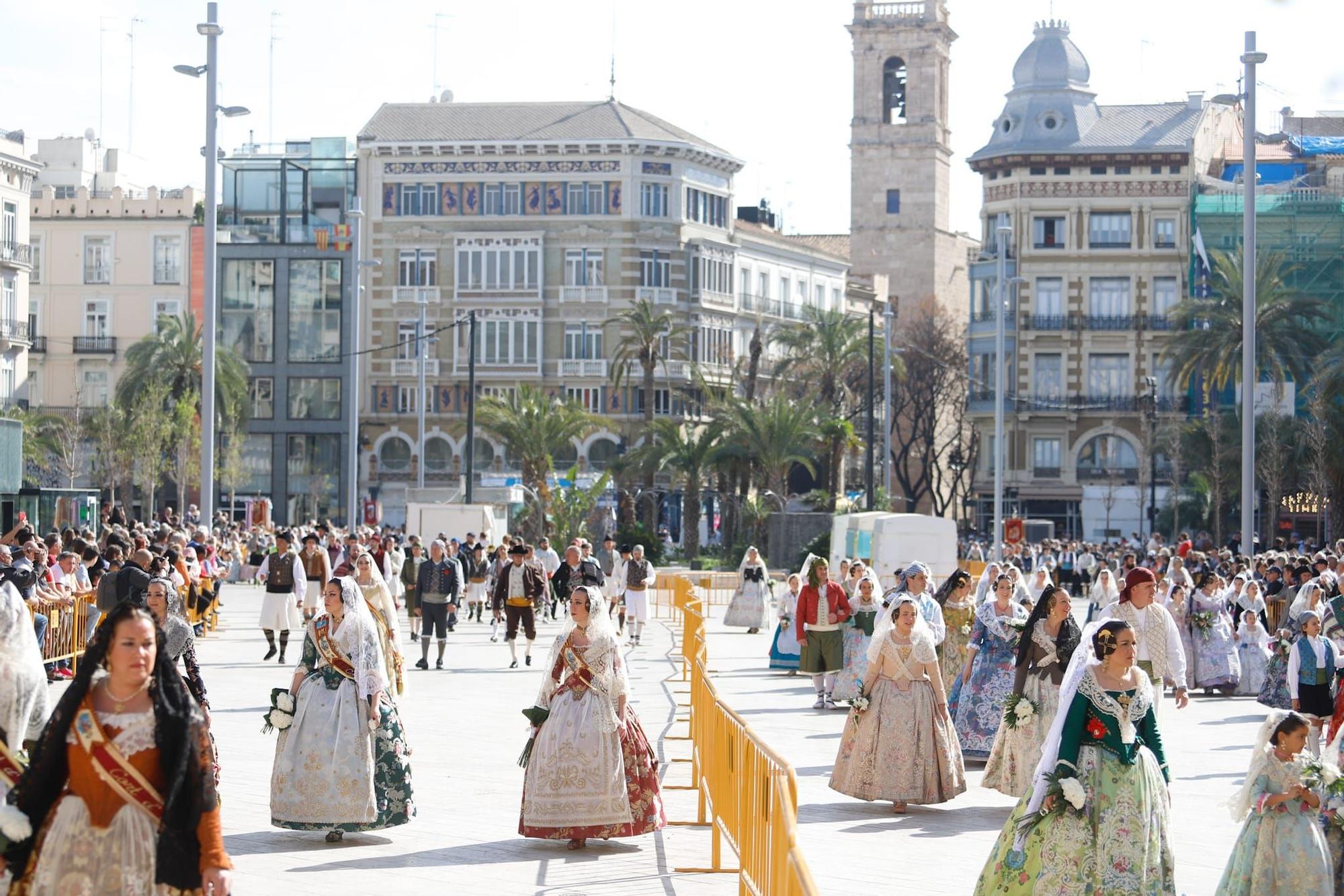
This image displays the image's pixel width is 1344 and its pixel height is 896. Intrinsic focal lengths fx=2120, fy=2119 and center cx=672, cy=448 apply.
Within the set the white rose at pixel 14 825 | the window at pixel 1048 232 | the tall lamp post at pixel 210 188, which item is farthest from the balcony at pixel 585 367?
the white rose at pixel 14 825

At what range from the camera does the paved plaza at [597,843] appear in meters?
11.4

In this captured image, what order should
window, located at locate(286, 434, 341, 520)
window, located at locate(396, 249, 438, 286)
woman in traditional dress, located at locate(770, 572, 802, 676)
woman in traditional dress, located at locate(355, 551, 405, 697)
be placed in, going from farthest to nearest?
window, located at locate(396, 249, 438, 286) → window, located at locate(286, 434, 341, 520) → woman in traditional dress, located at locate(770, 572, 802, 676) → woman in traditional dress, located at locate(355, 551, 405, 697)

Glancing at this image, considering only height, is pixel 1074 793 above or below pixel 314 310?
below

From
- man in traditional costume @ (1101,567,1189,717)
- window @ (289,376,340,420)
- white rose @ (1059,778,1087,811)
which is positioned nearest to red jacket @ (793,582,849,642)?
man in traditional costume @ (1101,567,1189,717)

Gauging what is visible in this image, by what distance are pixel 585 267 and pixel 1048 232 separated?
1780cm

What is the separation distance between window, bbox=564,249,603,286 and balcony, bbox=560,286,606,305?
170mm

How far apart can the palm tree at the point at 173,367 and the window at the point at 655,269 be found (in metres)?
16.7

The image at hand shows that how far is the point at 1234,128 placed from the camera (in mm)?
86125

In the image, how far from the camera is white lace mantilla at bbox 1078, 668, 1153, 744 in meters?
9.80

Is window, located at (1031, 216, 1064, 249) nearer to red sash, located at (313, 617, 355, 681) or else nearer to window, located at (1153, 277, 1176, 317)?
window, located at (1153, 277, 1176, 317)

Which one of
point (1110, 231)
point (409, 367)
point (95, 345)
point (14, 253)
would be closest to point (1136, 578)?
point (14, 253)

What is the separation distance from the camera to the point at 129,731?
6.93 m

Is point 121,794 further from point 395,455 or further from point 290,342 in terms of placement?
point 395,455

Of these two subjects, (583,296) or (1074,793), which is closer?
(1074,793)
